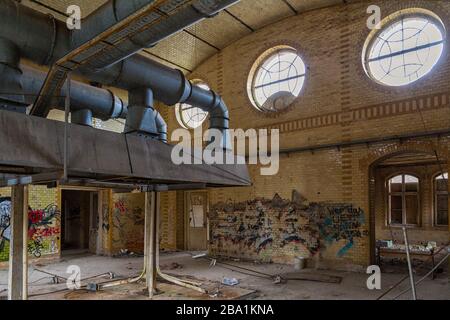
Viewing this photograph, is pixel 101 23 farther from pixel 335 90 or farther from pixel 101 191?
pixel 101 191

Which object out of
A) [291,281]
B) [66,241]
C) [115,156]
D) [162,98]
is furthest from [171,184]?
[66,241]

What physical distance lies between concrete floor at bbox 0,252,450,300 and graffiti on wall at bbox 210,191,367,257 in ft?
2.27

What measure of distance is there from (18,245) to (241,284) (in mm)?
4698

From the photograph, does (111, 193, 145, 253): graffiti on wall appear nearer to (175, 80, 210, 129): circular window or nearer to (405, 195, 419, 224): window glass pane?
(175, 80, 210, 129): circular window

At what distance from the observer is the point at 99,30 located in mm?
A: 4207

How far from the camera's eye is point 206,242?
45.0 ft

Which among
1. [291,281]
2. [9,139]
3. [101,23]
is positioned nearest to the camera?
[9,139]

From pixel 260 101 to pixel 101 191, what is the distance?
672 cm

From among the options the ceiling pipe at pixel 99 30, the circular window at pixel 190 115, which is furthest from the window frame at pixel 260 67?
the ceiling pipe at pixel 99 30

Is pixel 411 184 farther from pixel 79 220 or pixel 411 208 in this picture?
pixel 79 220

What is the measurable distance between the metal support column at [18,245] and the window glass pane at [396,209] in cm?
1542

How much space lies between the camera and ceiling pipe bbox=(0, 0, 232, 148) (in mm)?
4070

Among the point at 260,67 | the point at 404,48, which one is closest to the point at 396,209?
the point at 404,48

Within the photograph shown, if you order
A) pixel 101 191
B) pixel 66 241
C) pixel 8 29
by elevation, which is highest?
pixel 8 29
